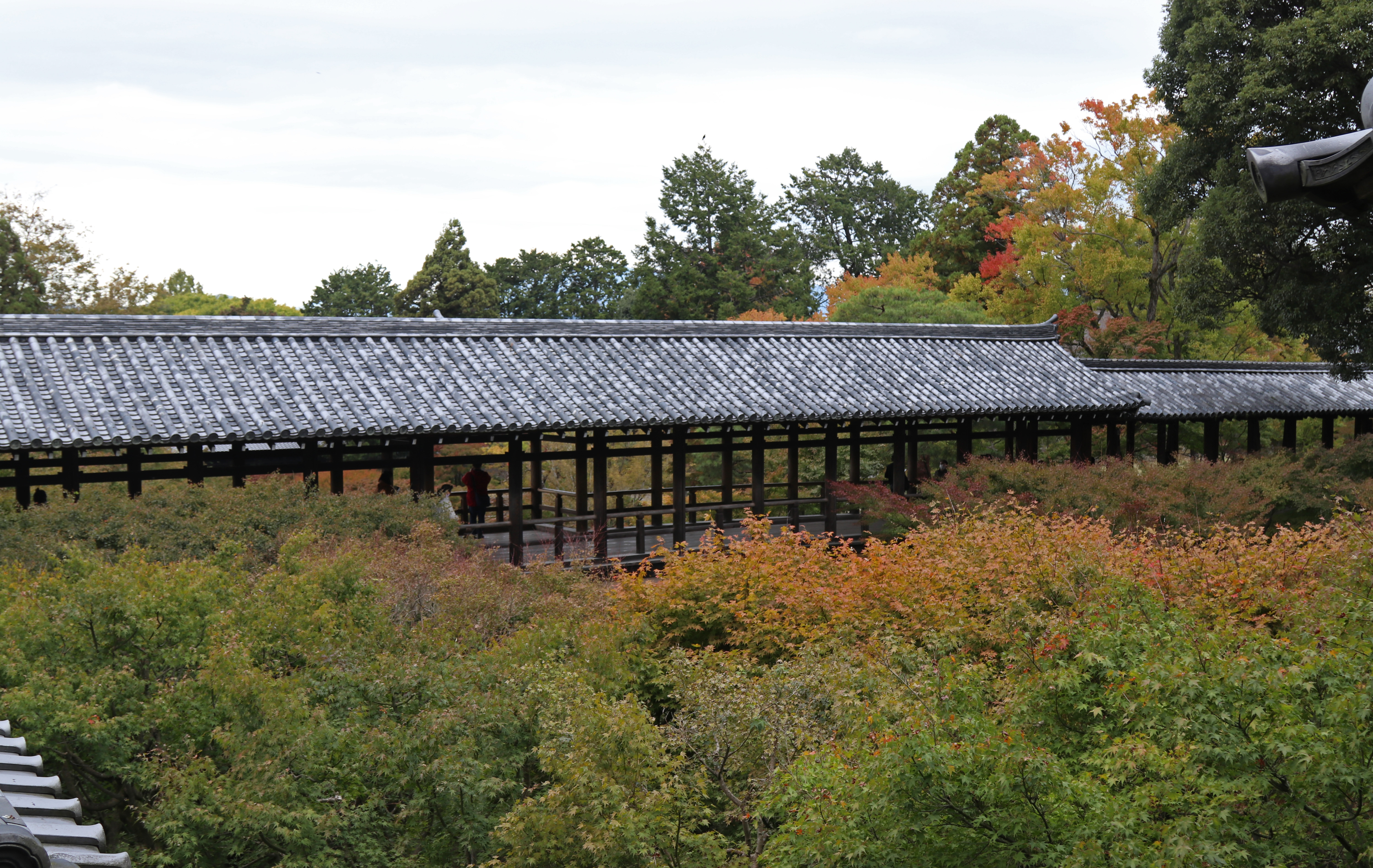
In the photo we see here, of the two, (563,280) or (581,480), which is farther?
(563,280)

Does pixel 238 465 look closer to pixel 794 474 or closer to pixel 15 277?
pixel 794 474

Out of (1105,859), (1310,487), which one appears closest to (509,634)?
(1105,859)

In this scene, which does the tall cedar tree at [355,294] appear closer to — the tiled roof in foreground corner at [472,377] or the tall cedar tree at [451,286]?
the tall cedar tree at [451,286]

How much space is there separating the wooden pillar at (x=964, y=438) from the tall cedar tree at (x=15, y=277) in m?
30.3

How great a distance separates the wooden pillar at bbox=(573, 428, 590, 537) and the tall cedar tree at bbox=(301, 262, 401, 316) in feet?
132

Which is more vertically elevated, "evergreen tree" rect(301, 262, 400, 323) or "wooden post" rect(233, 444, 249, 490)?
"evergreen tree" rect(301, 262, 400, 323)

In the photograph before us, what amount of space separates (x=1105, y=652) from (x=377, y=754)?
14.2 ft

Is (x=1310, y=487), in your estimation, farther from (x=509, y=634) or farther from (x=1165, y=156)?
(x=509, y=634)

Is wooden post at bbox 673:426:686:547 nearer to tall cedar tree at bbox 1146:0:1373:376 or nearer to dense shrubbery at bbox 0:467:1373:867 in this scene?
dense shrubbery at bbox 0:467:1373:867

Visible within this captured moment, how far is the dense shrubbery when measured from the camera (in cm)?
467

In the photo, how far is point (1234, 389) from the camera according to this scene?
2675cm

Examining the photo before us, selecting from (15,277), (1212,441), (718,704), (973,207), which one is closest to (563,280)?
(973,207)

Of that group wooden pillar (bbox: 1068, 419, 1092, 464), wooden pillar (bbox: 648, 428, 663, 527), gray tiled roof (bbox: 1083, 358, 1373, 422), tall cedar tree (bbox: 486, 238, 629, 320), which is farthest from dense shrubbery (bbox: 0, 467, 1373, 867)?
tall cedar tree (bbox: 486, 238, 629, 320)

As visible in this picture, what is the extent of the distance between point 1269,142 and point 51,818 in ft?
70.9
